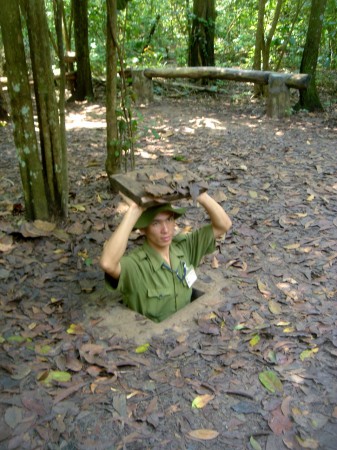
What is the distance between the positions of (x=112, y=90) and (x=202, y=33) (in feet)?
25.0

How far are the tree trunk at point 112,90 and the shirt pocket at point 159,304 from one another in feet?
7.15

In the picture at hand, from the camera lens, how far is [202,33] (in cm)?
1177

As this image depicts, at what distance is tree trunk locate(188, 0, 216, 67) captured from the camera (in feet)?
38.5

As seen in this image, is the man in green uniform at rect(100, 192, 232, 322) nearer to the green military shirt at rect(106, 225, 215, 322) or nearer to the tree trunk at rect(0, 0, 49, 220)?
the green military shirt at rect(106, 225, 215, 322)

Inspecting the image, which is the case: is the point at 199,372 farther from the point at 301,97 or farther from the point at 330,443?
the point at 301,97

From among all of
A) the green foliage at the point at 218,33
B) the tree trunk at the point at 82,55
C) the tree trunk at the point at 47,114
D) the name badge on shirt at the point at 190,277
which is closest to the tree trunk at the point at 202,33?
the green foliage at the point at 218,33

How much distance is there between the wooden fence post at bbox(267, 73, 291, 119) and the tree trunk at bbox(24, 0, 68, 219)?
5334mm

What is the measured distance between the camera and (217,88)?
37.9 feet

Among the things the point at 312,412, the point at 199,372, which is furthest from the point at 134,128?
the point at 312,412

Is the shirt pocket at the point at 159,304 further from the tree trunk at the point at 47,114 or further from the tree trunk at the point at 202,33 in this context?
the tree trunk at the point at 202,33

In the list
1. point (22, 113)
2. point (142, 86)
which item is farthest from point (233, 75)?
point (22, 113)

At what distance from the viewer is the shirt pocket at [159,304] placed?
3473 mm

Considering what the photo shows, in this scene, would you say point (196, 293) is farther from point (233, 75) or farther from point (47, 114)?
point (233, 75)

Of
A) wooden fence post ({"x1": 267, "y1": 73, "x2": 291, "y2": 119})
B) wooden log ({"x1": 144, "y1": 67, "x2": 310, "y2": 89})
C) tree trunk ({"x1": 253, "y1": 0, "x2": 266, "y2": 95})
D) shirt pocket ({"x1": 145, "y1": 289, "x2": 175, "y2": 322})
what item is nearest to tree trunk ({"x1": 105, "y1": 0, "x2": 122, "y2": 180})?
shirt pocket ({"x1": 145, "y1": 289, "x2": 175, "y2": 322})
